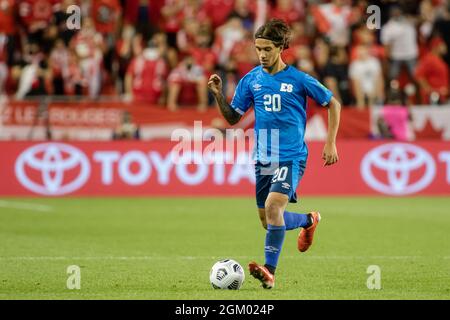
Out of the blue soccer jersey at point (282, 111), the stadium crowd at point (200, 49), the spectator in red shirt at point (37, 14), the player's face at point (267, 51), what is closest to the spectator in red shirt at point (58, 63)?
the stadium crowd at point (200, 49)

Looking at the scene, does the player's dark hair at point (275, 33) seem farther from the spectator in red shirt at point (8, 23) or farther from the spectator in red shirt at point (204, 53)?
the spectator in red shirt at point (8, 23)

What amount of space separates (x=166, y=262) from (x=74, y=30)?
39.3ft

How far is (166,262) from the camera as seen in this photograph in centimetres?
1097

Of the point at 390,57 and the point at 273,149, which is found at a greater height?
the point at 390,57

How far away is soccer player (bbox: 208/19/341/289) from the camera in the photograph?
29.5 ft

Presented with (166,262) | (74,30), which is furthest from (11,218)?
(74,30)

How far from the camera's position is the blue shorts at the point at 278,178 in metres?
9.03

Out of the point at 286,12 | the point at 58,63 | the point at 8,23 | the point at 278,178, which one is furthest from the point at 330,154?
the point at 8,23

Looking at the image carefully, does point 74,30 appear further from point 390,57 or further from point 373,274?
point 373,274

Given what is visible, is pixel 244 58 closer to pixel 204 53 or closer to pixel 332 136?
pixel 204 53

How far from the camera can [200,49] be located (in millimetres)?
22203

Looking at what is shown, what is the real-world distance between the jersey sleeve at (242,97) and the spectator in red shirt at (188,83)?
38.9 feet

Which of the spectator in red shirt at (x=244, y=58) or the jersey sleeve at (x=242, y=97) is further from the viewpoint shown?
the spectator in red shirt at (x=244, y=58)
